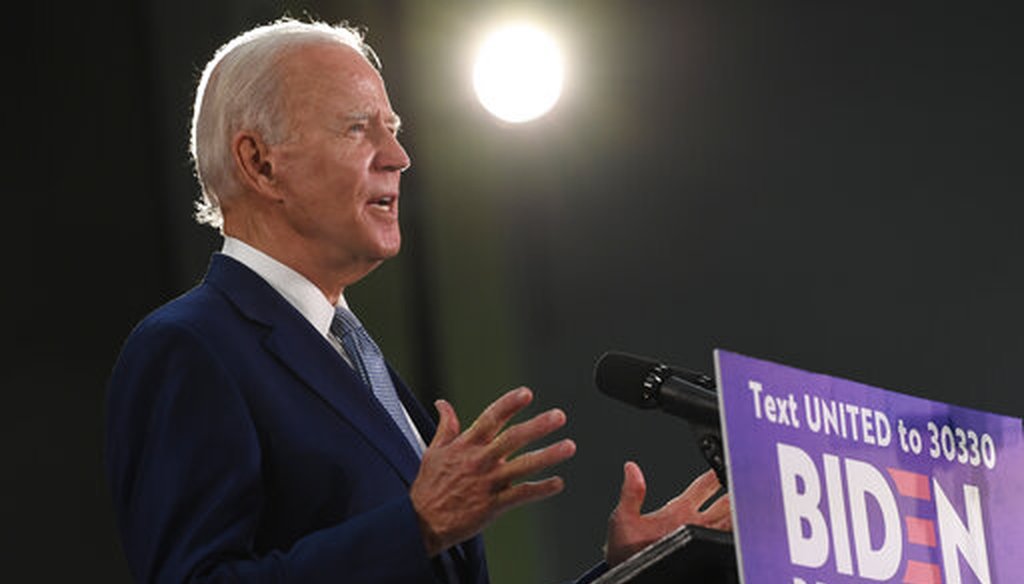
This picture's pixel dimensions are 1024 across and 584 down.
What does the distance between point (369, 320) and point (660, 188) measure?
2.26ft

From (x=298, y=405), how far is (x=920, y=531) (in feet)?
2.14

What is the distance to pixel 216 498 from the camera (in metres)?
1.67

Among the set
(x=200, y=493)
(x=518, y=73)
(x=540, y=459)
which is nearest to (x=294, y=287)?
(x=200, y=493)

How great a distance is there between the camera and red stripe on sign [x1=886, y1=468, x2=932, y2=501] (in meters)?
1.55

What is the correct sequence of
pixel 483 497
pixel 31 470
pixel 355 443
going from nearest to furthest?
pixel 483 497
pixel 355 443
pixel 31 470

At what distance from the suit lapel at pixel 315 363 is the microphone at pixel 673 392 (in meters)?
0.23

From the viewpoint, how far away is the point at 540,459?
59.3 inches

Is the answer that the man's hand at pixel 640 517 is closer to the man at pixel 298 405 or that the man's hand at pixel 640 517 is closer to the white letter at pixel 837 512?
the man at pixel 298 405

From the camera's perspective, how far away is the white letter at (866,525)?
1.49m

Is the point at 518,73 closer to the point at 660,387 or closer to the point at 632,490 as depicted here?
the point at 632,490

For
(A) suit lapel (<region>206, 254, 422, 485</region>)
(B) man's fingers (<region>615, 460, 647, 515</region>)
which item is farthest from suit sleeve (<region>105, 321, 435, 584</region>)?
(B) man's fingers (<region>615, 460, 647, 515</region>)

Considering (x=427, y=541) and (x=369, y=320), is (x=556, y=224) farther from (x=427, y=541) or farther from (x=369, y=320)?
(x=427, y=541)

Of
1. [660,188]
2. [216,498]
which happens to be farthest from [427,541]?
[660,188]

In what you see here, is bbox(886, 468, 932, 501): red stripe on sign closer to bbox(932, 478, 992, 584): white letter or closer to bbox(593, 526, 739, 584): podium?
bbox(932, 478, 992, 584): white letter
